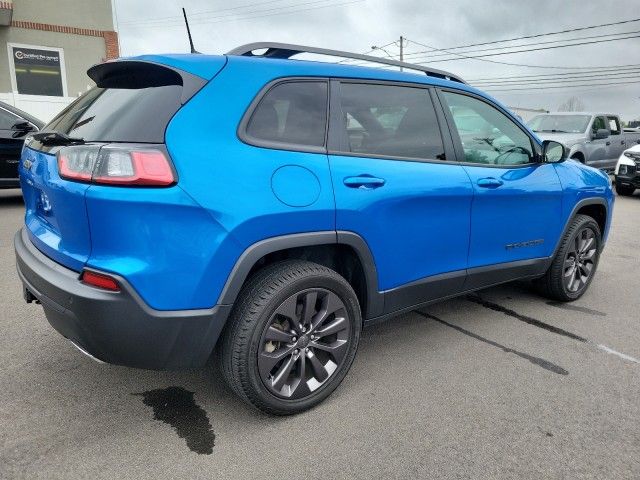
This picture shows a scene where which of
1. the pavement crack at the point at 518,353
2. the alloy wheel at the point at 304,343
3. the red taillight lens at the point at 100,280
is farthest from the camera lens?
the pavement crack at the point at 518,353

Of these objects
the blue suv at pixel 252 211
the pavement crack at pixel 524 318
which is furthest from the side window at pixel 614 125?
the blue suv at pixel 252 211

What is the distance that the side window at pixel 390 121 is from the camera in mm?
2711

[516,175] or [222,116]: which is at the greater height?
[222,116]

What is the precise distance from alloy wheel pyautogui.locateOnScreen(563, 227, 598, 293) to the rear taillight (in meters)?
3.39

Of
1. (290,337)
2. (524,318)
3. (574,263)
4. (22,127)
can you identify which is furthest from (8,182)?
(574,263)

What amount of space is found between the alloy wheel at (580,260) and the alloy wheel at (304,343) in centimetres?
246

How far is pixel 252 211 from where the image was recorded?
218cm

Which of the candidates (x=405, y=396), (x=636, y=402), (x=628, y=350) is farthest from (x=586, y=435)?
(x=628, y=350)

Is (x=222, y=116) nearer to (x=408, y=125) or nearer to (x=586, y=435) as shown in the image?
(x=408, y=125)

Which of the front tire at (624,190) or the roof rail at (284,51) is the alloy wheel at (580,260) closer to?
the roof rail at (284,51)

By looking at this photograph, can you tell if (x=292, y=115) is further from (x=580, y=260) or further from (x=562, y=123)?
(x=562, y=123)

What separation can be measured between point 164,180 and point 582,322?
3.37 m

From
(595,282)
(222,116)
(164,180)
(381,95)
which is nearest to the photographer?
(164,180)

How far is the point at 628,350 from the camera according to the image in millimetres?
3396
